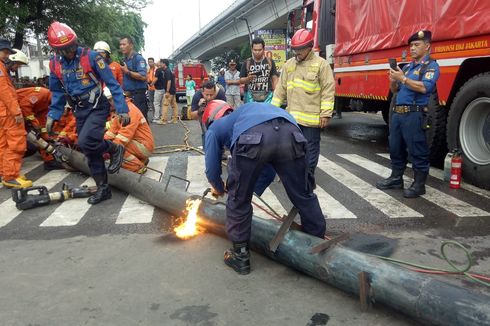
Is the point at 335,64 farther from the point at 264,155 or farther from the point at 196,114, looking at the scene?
the point at 264,155

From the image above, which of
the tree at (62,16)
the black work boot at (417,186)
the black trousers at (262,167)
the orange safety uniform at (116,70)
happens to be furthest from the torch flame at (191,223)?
the tree at (62,16)

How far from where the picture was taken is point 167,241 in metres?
3.71

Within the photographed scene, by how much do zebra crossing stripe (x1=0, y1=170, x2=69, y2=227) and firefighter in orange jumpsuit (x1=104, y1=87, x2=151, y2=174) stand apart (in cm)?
102

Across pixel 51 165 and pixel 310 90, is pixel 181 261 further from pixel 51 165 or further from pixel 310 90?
pixel 51 165

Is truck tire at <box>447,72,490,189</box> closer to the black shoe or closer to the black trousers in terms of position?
the black trousers

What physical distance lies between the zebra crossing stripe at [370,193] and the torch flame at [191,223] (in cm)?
197

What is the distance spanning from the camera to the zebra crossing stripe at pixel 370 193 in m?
4.44

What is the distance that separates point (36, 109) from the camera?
656 centimetres

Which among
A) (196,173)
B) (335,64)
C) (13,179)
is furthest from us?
(335,64)

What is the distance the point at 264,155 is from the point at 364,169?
13.0ft

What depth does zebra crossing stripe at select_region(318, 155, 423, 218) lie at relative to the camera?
4441mm

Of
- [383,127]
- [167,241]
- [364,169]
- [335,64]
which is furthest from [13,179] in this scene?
[383,127]

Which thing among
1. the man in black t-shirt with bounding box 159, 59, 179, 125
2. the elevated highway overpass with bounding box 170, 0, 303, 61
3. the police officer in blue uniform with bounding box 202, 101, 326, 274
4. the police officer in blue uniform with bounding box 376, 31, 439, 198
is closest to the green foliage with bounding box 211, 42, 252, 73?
the elevated highway overpass with bounding box 170, 0, 303, 61

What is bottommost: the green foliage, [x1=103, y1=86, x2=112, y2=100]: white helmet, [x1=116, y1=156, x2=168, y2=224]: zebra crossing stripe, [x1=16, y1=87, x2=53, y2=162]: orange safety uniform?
[x1=116, y1=156, x2=168, y2=224]: zebra crossing stripe
